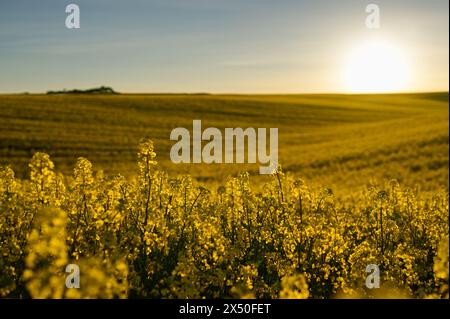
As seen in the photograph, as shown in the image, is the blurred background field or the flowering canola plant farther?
the blurred background field

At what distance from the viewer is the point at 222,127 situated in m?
52.1

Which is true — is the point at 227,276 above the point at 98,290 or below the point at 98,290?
below

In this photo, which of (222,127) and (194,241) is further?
(222,127)

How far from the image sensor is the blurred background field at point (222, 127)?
3119 cm

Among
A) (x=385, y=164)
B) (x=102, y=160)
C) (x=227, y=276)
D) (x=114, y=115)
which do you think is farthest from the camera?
(x=114, y=115)

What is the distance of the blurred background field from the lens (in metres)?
31.2

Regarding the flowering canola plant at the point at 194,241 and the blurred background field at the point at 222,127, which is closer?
the flowering canola plant at the point at 194,241

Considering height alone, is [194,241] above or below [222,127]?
below

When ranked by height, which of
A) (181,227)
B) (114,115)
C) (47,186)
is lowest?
(181,227)

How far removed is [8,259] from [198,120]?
175 feet

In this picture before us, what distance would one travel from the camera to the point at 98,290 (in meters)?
2.42
